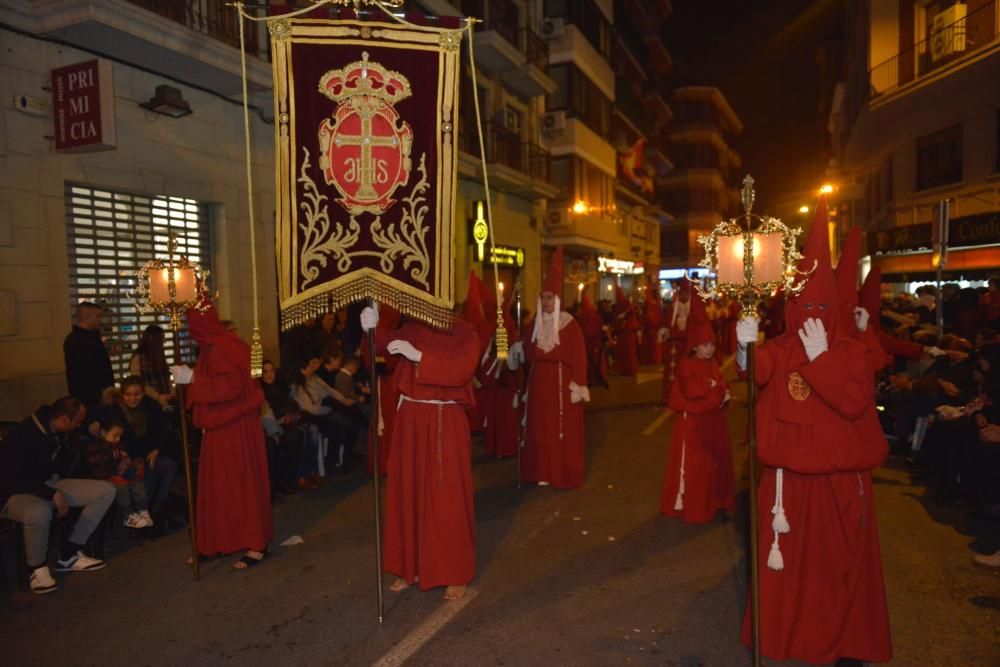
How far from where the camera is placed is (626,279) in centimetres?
3856

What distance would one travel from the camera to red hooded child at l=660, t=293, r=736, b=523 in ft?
20.9

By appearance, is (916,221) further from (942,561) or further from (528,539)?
Result: (528,539)

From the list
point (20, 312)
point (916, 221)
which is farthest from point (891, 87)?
point (20, 312)

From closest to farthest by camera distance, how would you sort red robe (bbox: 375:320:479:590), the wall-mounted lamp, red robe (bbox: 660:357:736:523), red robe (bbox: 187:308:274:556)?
red robe (bbox: 375:320:479:590)
red robe (bbox: 187:308:274:556)
red robe (bbox: 660:357:736:523)
the wall-mounted lamp

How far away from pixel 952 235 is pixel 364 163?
15.4 m

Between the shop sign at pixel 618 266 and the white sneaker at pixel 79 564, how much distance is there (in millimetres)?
27467

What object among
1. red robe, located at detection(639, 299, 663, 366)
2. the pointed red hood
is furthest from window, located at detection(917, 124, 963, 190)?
the pointed red hood

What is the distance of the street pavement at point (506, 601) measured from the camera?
412 centimetres

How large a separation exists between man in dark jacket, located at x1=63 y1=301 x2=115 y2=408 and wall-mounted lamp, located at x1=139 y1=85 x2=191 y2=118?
3292 mm

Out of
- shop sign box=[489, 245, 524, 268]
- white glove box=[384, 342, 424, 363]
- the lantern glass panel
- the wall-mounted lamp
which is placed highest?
the wall-mounted lamp

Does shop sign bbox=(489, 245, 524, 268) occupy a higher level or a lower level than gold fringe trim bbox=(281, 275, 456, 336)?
higher

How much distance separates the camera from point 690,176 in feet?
174

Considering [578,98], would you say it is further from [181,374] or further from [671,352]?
[181,374]

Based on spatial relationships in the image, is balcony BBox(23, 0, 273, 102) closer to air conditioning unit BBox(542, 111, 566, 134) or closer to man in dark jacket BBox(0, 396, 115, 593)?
man in dark jacket BBox(0, 396, 115, 593)
